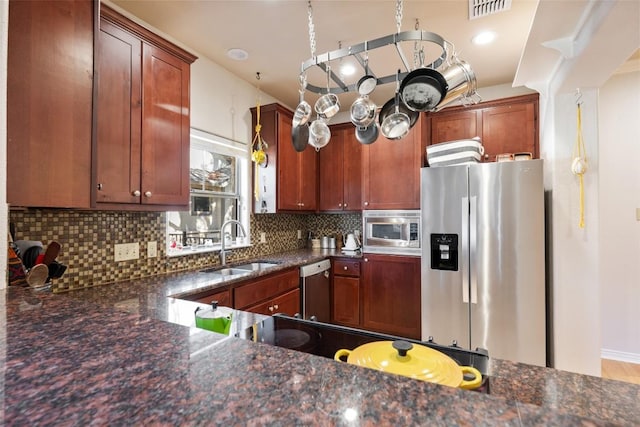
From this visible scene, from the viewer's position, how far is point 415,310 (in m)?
3.00

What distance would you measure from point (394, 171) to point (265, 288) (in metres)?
1.77

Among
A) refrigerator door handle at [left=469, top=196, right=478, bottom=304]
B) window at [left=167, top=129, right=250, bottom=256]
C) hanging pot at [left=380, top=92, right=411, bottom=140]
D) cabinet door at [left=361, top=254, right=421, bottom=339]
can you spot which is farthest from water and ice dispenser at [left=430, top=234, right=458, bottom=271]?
window at [left=167, top=129, right=250, bottom=256]

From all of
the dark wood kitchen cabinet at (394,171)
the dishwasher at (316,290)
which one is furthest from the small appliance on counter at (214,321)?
the dark wood kitchen cabinet at (394,171)

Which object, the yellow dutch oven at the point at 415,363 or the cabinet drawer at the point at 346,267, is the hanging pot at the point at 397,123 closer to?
the yellow dutch oven at the point at 415,363

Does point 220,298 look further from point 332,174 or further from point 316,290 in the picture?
point 332,174

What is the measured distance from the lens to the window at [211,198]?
2.56m

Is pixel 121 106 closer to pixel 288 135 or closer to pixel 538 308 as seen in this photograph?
pixel 288 135

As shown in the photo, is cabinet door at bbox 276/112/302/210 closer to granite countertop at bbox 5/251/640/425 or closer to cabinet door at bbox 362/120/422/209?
cabinet door at bbox 362/120/422/209

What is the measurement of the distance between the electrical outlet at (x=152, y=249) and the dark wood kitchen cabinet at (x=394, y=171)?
2.04m

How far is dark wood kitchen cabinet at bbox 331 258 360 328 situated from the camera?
3283mm

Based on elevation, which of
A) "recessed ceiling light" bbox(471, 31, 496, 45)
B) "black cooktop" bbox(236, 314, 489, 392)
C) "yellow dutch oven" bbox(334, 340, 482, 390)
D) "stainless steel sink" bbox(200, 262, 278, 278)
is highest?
"recessed ceiling light" bbox(471, 31, 496, 45)

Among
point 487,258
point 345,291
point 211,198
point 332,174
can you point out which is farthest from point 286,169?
point 487,258

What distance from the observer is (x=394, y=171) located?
322 cm

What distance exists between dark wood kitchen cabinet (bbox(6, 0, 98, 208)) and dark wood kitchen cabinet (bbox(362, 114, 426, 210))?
8.14 ft
